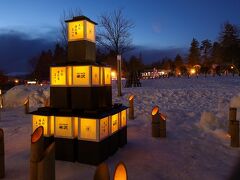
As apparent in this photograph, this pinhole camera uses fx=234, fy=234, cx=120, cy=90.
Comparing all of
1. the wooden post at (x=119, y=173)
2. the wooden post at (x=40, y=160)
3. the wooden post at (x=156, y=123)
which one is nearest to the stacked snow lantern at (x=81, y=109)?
the wooden post at (x=156, y=123)

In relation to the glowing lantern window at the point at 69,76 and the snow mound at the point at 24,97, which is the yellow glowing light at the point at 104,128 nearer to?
the glowing lantern window at the point at 69,76

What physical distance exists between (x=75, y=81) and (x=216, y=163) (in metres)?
3.88

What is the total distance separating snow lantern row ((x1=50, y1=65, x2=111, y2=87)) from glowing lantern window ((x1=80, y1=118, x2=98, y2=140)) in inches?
35.1

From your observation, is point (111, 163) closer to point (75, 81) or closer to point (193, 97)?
point (75, 81)

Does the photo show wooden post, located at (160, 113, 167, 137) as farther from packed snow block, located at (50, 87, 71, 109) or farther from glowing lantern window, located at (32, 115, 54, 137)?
glowing lantern window, located at (32, 115, 54, 137)

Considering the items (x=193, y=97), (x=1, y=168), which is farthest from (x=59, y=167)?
(x=193, y=97)

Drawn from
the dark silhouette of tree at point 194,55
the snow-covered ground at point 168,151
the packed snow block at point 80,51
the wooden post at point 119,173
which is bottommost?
the snow-covered ground at point 168,151

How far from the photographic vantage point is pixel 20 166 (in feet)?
16.9

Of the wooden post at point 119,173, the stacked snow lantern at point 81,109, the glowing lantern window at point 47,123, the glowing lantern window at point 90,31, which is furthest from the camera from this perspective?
the glowing lantern window at point 90,31

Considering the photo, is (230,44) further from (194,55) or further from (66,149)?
(66,149)

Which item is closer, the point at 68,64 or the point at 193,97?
the point at 68,64

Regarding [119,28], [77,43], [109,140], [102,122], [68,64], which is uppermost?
[119,28]

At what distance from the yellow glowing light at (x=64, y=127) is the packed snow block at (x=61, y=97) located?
1.44 ft

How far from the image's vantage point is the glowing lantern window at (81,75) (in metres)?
5.75
